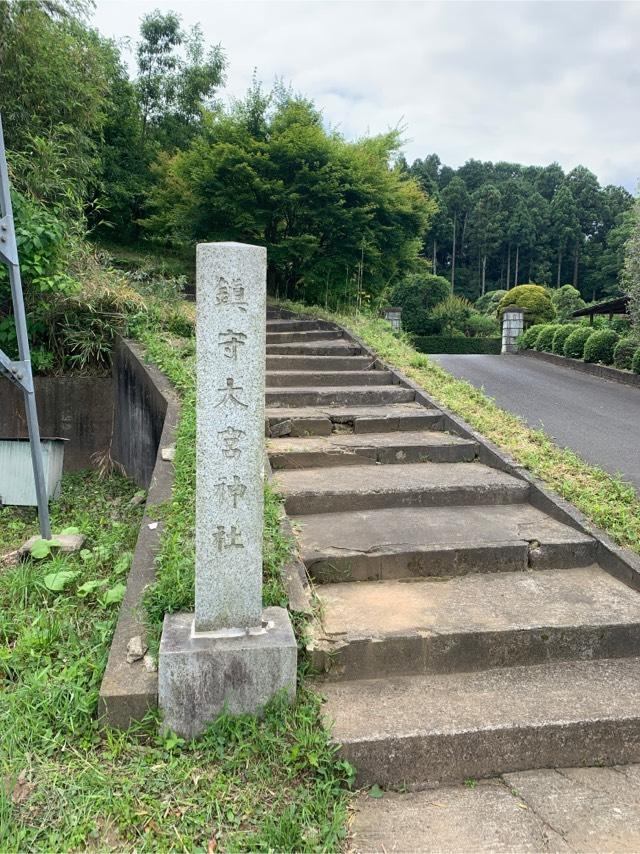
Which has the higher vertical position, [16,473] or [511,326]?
[511,326]

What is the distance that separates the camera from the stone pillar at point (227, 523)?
2.21m

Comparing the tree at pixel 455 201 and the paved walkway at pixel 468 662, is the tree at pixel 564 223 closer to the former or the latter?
the tree at pixel 455 201

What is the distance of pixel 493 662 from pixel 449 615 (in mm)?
267

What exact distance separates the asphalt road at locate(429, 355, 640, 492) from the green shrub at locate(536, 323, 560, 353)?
147cm

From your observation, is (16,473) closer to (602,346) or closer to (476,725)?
(476,725)

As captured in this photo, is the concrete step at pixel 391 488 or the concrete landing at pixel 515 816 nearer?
the concrete landing at pixel 515 816

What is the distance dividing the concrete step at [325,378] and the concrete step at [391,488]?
197cm

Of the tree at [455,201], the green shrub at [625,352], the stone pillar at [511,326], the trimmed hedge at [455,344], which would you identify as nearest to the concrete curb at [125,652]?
the green shrub at [625,352]

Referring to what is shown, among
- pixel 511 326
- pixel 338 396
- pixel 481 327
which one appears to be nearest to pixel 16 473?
pixel 338 396

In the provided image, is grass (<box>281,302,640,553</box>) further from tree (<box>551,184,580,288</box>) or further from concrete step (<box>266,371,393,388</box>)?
tree (<box>551,184,580,288</box>)

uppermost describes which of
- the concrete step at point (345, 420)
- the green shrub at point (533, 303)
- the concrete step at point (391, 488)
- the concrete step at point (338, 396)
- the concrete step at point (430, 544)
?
the green shrub at point (533, 303)

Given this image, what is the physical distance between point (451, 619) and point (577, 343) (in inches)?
484

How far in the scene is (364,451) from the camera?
472 cm

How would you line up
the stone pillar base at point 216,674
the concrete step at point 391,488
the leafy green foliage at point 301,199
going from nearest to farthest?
the stone pillar base at point 216,674
the concrete step at point 391,488
the leafy green foliage at point 301,199
